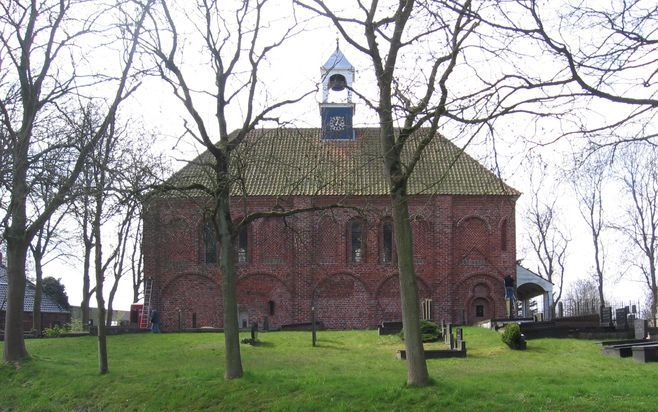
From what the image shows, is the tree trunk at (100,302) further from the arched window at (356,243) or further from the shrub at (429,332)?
the arched window at (356,243)

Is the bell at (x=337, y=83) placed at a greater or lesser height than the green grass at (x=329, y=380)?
greater

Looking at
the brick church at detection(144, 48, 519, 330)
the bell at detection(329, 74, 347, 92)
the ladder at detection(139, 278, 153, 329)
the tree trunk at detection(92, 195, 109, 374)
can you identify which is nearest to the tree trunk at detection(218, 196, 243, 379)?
the tree trunk at detection(92, 195, 109, 374)

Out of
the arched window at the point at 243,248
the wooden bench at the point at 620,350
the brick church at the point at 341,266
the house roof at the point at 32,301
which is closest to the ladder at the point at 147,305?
the brick church at the point at 341,266

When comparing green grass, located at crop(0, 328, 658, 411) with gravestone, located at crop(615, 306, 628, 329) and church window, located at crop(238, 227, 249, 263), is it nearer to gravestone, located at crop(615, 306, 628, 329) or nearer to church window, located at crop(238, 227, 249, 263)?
gravestone, located at crop(615, 306, 628, 329)

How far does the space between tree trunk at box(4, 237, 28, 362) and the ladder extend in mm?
15383

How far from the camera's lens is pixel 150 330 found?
3403 cm

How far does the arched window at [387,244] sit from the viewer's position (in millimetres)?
38406

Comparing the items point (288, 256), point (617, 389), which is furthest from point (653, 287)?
point (617, 389)

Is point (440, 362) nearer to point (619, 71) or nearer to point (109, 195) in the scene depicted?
point (109, 195)

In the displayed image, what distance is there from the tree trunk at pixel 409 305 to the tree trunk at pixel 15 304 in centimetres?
1214

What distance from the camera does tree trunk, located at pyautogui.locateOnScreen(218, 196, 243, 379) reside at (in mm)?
15742

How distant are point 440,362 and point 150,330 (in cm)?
1919

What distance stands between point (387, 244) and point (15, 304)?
831 inches

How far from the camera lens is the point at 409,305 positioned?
13.4 m
